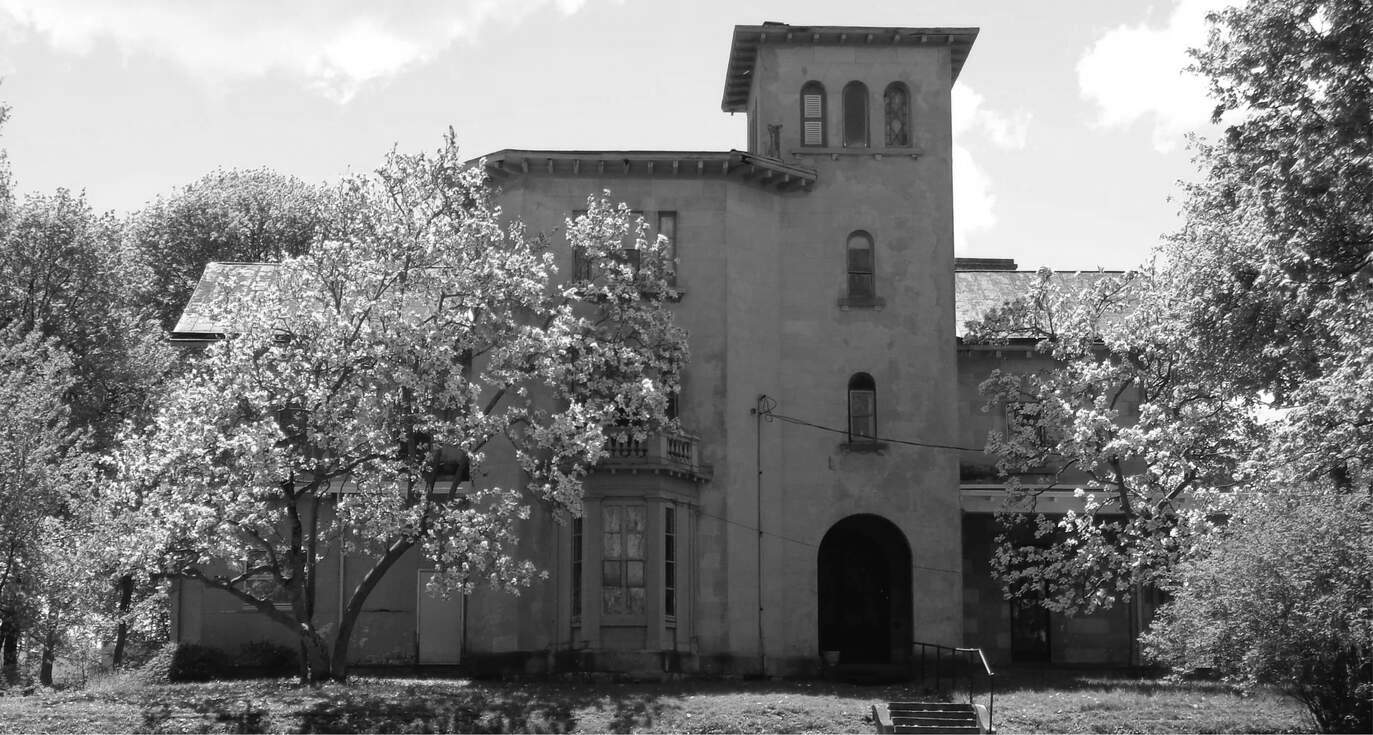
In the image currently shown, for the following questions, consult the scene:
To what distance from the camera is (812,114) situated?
1507 inches

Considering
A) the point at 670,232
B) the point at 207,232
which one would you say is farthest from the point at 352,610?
the point at 207,232

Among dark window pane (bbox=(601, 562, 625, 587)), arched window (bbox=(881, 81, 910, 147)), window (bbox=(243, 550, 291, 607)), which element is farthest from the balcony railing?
arched window (bbox=(881, 81, 910, 147))

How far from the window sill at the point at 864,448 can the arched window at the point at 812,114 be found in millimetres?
7221

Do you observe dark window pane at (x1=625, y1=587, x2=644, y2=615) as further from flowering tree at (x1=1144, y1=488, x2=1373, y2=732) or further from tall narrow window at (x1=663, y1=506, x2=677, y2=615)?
flowering tree at (x1=1144, y1=488, x2=1373, y2=732)

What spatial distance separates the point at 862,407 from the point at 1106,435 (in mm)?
5665

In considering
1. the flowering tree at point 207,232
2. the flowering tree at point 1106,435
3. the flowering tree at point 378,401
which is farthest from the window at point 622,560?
the flowering tree at point 207,232

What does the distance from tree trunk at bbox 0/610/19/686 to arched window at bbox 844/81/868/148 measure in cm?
2105

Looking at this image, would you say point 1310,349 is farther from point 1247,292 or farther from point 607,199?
point 607,199

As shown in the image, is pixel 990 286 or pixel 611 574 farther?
pixel 990 286

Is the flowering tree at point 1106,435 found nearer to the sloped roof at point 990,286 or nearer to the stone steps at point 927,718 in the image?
the sloped roof at point 990,286

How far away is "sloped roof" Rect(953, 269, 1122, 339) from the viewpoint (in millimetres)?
41500

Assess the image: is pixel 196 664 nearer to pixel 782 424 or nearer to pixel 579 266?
pixel 579 266

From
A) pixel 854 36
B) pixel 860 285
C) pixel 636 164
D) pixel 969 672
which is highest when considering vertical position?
pixel 854 36

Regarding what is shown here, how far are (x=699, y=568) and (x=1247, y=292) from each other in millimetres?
13617
